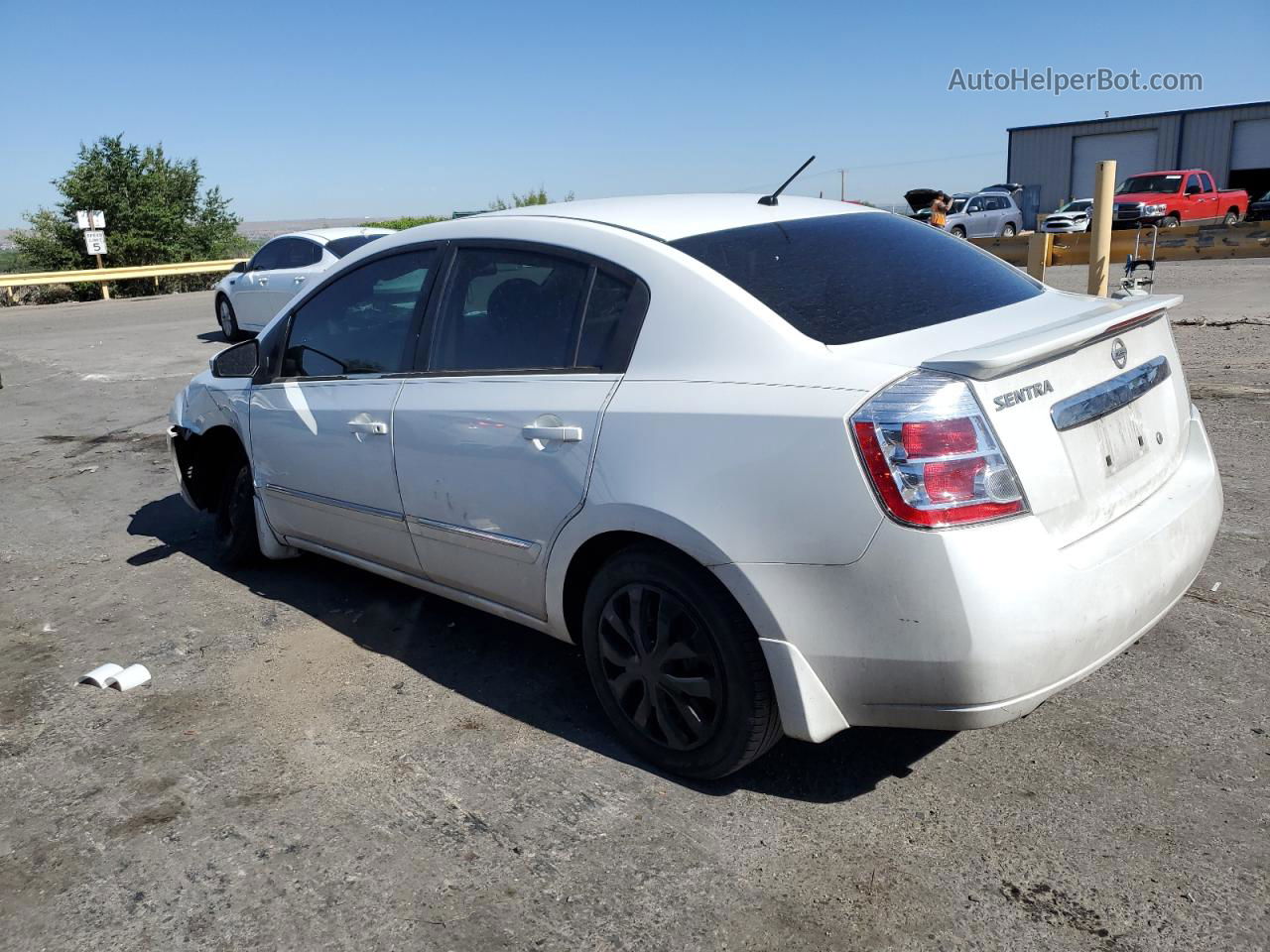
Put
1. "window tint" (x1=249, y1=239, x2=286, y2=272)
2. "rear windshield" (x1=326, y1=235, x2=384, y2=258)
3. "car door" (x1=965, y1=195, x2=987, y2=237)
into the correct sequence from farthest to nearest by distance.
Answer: "car door" (x1=965, y1=195, x2=987, y2=237), "window tint" (x1=249, y1=239, x2=286, y2=272), "rear windshield" (x1=326, y1=235, x2=384, y2=258)

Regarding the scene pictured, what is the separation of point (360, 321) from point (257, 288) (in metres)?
11.4

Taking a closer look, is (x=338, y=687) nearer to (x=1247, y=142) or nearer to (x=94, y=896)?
(x=94, y=896)

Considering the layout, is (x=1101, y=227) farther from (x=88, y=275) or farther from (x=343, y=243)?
(x=88, y=275)

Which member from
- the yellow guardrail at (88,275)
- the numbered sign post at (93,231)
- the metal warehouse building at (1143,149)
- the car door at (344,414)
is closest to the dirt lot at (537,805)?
the car door at (344,414)

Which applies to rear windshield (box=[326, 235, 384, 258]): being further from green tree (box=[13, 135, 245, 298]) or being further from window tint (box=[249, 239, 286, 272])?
green tree (box=[13, 135, 245, 298])

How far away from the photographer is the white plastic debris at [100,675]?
4035mm

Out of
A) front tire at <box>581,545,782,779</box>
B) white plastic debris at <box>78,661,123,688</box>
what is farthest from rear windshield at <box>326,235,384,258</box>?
front tire at <box>581,545,782,779</box>

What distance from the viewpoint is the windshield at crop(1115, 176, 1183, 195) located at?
105 feet

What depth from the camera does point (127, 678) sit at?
4.02m

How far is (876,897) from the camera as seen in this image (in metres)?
2.58

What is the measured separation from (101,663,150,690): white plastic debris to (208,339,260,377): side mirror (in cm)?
142

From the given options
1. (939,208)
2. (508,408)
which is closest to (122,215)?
(939,208)

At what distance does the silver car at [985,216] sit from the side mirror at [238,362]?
1095 inches

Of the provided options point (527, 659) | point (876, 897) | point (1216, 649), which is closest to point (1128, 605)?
point (876, 897)
